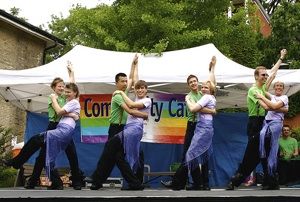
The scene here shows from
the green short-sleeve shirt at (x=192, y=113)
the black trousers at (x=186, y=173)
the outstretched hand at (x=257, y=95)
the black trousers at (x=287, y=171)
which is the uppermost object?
the outstretched hand at (x=257, y=95)

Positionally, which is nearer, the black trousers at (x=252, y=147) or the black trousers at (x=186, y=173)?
the black trousers at (x=252, y=147)

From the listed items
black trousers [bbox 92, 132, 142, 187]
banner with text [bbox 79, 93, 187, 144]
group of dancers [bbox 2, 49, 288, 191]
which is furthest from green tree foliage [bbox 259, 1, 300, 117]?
black trousers [bbox 92, 132, 142, 187]

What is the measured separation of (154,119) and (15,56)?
1263 cm

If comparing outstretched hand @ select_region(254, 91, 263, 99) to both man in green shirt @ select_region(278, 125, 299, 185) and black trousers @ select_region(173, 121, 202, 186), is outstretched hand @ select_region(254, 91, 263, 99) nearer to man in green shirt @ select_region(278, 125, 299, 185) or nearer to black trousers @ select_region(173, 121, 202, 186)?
black trousers @ select_region(173, 121, 202, 186)

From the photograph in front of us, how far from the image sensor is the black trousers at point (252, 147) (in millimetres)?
6613

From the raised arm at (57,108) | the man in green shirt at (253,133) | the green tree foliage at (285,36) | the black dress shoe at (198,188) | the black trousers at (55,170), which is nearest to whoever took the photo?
the man in green shirt at (253,133)

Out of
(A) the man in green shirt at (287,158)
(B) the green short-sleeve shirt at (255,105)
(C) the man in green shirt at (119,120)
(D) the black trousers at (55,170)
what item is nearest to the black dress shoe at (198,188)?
(C) the man in green shirt at (119,120)

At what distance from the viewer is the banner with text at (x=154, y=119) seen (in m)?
9.64

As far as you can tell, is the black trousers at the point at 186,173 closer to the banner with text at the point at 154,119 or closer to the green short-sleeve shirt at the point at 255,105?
the green short-sleeve shirt at the point at 255,105

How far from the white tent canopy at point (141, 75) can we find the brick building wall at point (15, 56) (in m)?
8.96

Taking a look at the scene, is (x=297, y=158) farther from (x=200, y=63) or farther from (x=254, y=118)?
(x=254, y=118)

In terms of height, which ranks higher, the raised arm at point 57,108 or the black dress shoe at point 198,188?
the raised arm at point 57,108

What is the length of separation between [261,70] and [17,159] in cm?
381

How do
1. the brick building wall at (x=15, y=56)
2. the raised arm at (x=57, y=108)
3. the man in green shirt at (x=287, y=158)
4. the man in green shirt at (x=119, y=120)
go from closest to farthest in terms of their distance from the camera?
the man in green shirt at (x=119, y=120), the raised arm at (x=57, y=108), the man in green shirt at (x=287, y=158), the brick building wall at (x=15, y=56)
